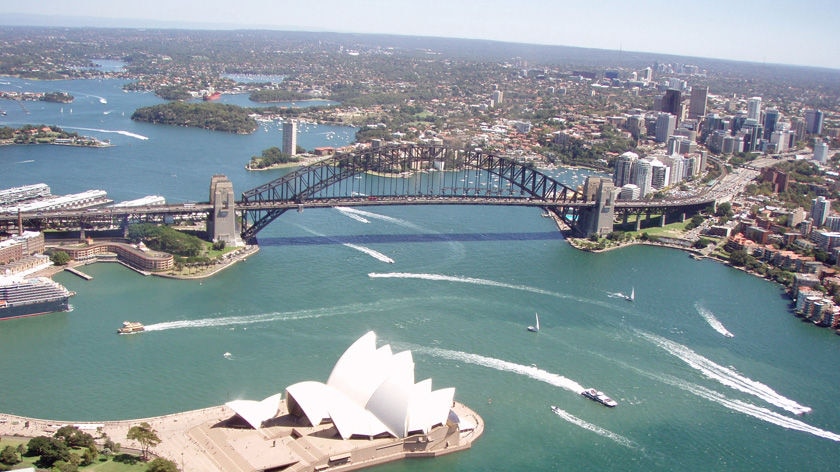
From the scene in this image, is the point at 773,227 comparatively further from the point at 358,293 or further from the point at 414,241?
the point at 358,293

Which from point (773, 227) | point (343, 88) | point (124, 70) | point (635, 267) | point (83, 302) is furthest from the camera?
point (124, 70)

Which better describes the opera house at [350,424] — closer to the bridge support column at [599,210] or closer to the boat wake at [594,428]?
the boat wake at [594,428]

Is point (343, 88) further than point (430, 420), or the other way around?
point (343, 88)

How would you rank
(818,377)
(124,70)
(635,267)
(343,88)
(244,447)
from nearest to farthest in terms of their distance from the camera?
(244,447) → (818,377) → (635,267) → (343,88) → (124,70)

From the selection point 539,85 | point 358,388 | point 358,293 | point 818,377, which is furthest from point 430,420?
point 539,85

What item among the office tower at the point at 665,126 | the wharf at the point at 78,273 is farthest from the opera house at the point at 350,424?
the office tower at the point at 665,126

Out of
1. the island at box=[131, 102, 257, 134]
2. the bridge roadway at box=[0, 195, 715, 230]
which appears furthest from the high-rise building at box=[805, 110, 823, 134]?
the island at box=[131, 102, 257, 134]

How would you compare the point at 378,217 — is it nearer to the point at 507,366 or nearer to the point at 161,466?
the point at 507,366

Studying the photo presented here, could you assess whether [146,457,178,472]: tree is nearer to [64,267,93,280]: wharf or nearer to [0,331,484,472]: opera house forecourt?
[0,331,484,472]: opera house forecourt
